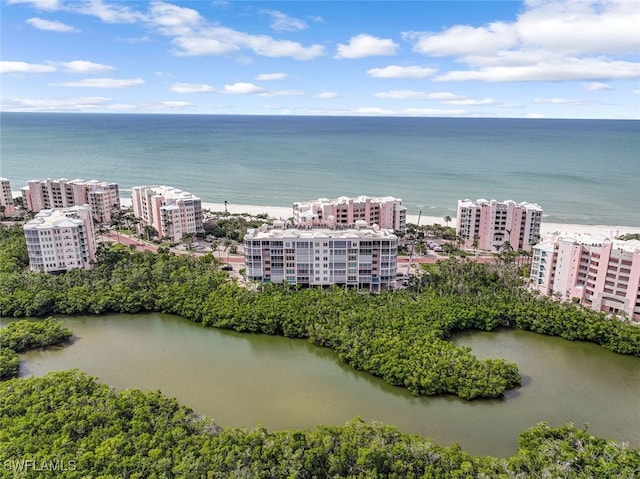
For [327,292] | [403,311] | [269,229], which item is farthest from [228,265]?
[403,311]

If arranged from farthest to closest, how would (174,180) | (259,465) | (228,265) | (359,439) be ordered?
(174,180), (228,265), (359,439), (259,465)

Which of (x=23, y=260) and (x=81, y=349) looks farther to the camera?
(x=23, y=260)

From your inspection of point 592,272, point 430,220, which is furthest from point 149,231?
point 592,272

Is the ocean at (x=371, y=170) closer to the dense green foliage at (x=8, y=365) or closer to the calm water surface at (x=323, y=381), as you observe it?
the calm water surface at (x=323, y=381)

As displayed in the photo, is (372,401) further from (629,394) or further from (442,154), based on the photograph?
(442,154)

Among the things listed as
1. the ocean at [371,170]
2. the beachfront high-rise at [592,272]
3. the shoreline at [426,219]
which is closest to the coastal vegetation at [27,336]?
the shoreline at [426,219]

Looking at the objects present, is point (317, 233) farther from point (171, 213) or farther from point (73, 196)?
point (73, 196)
